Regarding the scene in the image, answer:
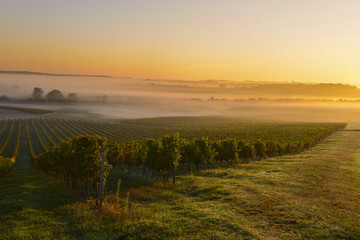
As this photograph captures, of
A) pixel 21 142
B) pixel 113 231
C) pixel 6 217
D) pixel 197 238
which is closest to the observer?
pixel 197 238

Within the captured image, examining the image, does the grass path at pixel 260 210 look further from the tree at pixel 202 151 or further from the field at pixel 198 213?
the tree at pixel 202 151

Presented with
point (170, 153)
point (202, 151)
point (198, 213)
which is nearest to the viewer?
point (198, 213)

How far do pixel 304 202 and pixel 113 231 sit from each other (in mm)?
20908

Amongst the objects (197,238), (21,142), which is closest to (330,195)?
(197,238)

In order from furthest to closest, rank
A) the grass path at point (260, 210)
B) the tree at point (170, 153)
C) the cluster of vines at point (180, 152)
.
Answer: the cluster of vines at point (180, 152) < the tree at point (170, 153) < the grass path at point (260, 210)

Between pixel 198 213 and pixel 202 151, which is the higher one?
pixel 202 151

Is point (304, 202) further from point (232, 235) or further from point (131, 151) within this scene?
point (131, 151)

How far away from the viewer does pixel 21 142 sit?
136 metres

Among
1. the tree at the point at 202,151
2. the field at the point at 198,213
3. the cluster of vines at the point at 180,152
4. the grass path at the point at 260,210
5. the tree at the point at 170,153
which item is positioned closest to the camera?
the field at the point at 198,213

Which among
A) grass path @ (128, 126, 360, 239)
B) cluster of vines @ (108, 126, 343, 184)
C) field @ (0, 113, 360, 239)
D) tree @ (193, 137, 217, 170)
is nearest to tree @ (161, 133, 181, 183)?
cluster of vines @ (108, 126, 343, 184)

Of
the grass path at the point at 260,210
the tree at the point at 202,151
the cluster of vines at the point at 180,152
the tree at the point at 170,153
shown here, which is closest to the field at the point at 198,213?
the grass path at the point at 260,210

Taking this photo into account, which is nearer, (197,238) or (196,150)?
(197,238)

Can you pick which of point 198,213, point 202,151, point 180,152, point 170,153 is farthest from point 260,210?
point 180,152

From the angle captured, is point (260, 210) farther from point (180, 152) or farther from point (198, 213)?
point (180, 152)
